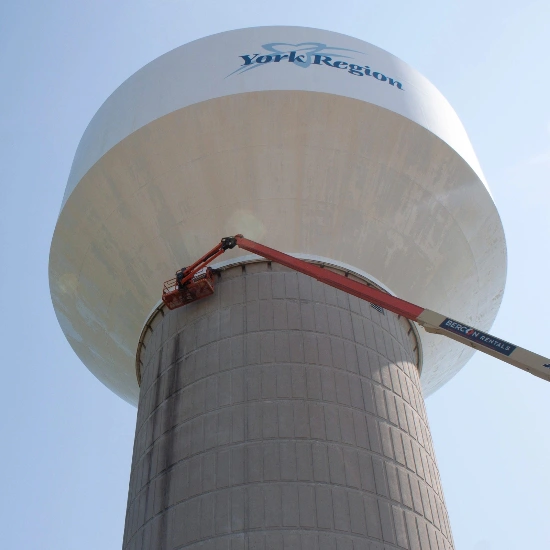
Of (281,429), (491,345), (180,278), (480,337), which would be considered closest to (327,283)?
(180,278)

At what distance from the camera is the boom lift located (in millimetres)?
13766

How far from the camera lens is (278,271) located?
15.1m

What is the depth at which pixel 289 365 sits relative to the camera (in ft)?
44.9

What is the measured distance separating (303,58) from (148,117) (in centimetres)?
343

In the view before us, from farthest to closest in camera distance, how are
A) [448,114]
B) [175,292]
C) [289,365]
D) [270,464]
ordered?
[448,114] → [175,292] → [289,365] → [270,464]

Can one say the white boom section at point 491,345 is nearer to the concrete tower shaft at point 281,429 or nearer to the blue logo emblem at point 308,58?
the concrete tower shaft at point 281,429

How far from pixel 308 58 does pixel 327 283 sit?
4.81 meters

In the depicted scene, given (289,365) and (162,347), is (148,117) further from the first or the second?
(289,365)

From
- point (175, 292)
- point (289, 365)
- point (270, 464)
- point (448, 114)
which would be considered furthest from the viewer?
point (448, 114)

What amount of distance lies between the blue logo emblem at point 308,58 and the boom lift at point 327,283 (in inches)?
149

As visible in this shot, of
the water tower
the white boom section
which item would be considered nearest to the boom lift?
the white boom section

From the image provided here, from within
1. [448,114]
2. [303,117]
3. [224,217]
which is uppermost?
[448,114]

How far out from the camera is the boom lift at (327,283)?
13.8 meters

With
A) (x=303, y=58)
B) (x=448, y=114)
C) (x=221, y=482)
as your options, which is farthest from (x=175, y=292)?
(x=448, y=114)
